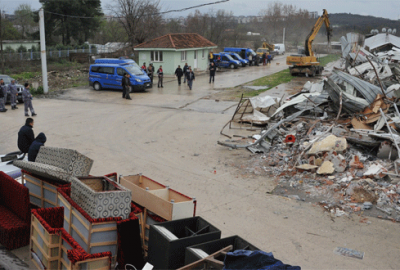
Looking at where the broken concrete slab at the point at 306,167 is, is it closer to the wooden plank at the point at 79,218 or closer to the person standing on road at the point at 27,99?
the wooden plank at the point at 79,218

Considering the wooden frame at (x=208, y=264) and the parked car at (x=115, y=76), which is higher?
the parked car at (x=115, y=76)

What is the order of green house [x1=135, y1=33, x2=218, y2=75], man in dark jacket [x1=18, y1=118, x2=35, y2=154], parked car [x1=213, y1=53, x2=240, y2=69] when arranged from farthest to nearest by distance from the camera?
parked car [x1=213, y1=53, x2=240, y2=69] < green house [x1=135, y1=33, x2=218, y2=75] < man in dark jacket [x1=18, y1=118, x2=35, y2=154]

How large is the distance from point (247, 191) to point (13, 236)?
5563 mm

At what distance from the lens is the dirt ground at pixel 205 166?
7477 millimetres

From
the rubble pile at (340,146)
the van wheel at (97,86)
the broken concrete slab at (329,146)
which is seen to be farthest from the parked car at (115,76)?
the broken concrete slab at (329,146)

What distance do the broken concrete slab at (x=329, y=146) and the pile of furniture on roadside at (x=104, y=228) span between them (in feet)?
18.7

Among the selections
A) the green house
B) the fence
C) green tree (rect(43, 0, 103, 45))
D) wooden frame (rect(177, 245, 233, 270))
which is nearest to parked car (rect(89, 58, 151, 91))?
the green house

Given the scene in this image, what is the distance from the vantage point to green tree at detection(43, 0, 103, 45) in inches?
1759

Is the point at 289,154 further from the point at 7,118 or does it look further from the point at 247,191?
the point at 7,118

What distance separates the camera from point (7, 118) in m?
17.6

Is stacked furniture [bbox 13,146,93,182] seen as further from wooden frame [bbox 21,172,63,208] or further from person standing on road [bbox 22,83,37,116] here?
person standing on road [bbox 22,83,37,116]

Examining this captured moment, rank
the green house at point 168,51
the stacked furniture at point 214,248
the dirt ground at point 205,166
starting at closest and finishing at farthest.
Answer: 1. the stacked furniture at point 214,248
2. the dirt ground at point 205,166
3. the green house at point 168,51

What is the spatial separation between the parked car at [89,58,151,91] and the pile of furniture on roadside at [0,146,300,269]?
57.6 feet

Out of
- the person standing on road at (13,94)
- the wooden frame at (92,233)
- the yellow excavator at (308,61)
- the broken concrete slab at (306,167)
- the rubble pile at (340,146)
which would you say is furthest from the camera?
the yellow excavator at (308,61)
